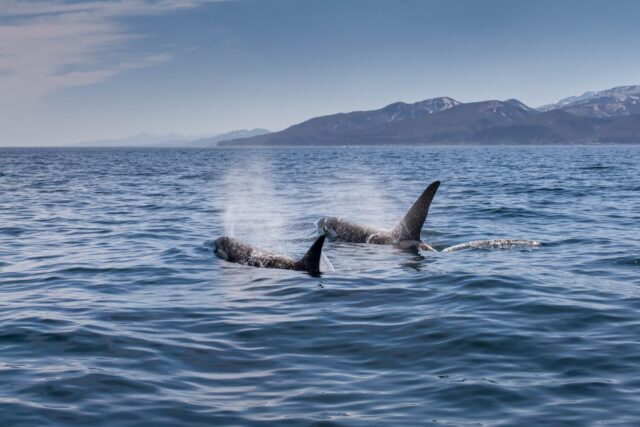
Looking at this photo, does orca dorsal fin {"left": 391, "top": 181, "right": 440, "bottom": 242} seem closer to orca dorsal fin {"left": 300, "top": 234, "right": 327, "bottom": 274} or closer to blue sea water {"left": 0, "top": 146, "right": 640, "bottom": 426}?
blue sea water {"left": 0, "top": 146, "right": 640, "bottom": 426}

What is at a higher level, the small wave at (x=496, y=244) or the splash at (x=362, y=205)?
the small wave at (x=496, y=244)

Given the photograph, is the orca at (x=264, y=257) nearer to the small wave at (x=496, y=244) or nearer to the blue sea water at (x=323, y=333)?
the blue sea water at (x=323, y=333)

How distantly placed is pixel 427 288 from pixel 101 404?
7.46 meters

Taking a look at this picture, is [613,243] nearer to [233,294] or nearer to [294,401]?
[233,294]

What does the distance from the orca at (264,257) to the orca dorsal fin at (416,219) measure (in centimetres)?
382

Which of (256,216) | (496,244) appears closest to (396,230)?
(496,244)

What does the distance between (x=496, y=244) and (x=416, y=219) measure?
2.24 meters

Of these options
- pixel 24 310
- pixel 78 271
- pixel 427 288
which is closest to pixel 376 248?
→ pixel 427 288

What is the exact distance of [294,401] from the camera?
7383 mm

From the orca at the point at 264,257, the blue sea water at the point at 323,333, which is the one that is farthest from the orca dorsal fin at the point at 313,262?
the blue sea water at the point at 323,333

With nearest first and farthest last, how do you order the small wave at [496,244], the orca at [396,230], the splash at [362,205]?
the orca at [396,230] → the small wave at [496,244] → the splash at [362,205]

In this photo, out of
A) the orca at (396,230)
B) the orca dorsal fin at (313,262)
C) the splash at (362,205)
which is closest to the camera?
the orca dorsal fin at (313,262)

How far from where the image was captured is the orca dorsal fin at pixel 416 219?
58.1ft

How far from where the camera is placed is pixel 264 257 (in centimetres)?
1625
